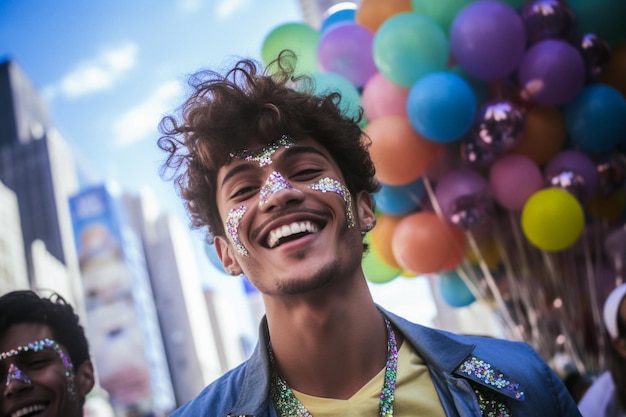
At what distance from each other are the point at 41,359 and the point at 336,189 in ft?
4.67

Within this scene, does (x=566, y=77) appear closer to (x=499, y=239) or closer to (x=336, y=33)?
(x=499, y=239)

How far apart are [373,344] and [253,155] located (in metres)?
0.70

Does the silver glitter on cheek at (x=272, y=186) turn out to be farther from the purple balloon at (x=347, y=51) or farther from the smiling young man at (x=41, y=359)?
the purple balloon at (x=347, y=51)

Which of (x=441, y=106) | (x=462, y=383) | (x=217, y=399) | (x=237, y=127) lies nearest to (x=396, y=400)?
(x=462, y=383)

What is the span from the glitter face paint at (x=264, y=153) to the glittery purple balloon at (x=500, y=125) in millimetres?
2306

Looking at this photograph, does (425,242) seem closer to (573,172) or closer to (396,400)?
(573,172)

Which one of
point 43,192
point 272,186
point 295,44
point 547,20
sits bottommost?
point 272,186

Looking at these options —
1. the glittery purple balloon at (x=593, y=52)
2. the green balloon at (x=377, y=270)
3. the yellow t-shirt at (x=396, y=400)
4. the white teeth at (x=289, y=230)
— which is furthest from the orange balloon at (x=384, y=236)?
the white teeth at (x=289, y=230)

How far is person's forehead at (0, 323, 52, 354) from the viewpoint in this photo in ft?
8.01

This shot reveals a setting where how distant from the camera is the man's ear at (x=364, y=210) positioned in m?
2.13

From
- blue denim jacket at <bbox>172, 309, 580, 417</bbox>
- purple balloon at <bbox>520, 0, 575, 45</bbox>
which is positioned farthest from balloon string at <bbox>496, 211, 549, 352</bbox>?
blue denim jacket at <bbox>172, 309, 580, 417</bbox>

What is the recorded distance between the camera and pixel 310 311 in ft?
5.86

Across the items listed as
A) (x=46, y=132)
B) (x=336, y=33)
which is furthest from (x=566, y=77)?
(x=46, y=132)

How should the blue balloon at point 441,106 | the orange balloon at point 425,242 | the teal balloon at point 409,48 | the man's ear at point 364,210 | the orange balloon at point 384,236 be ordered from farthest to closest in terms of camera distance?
1. the orange balloon at point 384,236
2. the orange balloon at point 425,242
3. the teal balloon at point 409,48
4. the blue balloon at point 441,106
5. the man's ear at point 364,210
